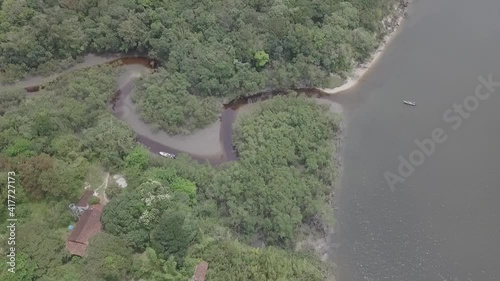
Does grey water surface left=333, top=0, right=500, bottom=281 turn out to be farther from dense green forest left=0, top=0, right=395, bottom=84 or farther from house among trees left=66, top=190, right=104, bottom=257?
house among trees left=66, top=190, right=104, bottom=257

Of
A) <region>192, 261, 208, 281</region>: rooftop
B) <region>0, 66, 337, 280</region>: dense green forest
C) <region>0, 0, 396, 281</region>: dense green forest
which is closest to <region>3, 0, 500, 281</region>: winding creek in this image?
<region>0, 0, 396, 281</region>: dense green forest

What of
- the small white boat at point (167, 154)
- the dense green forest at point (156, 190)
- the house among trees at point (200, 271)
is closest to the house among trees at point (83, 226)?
the dense green forest at point (156, 190)

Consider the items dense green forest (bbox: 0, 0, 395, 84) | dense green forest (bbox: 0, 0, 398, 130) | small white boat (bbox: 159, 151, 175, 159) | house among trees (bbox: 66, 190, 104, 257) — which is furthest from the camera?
dense green forest (bbox: 0, 0, 395, 84)

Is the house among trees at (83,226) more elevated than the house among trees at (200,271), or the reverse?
the house among trees at (83,226)

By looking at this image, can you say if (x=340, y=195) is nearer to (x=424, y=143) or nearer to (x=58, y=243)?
(x=424, y=143)

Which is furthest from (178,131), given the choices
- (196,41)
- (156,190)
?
(156,190)

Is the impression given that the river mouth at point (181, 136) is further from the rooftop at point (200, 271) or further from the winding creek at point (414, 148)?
the rooftop at point (200, 271)
